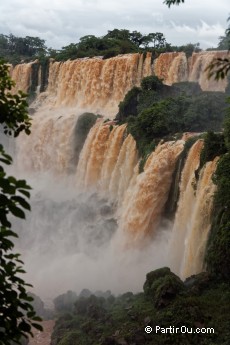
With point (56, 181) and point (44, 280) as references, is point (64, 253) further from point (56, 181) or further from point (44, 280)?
point (56, 181)

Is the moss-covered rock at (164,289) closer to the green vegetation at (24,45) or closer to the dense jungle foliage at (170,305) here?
the dense jungle foliage at (170,305)

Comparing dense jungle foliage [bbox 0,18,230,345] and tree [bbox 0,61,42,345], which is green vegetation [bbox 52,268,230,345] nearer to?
dense jungle foliage [bbox 0,18,230,345]

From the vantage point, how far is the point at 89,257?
17.2 meters

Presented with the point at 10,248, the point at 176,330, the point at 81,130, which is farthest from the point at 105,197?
the point at 10,248

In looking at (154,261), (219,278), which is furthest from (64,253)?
(219,278)

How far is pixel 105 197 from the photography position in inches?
801

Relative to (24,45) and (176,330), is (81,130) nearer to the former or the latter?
(176,330)

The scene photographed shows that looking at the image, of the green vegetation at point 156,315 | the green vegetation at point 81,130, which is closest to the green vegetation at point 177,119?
the green vegetation at point 81,130

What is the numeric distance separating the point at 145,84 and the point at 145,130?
5380 mm

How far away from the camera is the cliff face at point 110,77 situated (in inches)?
950

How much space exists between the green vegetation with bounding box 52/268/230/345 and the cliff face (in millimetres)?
13626

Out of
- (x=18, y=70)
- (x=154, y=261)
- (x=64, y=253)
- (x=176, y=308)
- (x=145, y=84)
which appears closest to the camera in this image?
(x=176, y=308)

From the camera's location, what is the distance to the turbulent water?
564 inches

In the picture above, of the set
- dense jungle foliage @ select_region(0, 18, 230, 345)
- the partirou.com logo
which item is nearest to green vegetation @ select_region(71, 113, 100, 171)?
dense jungle foliage @ select_region(0, 18, 230, 345)
